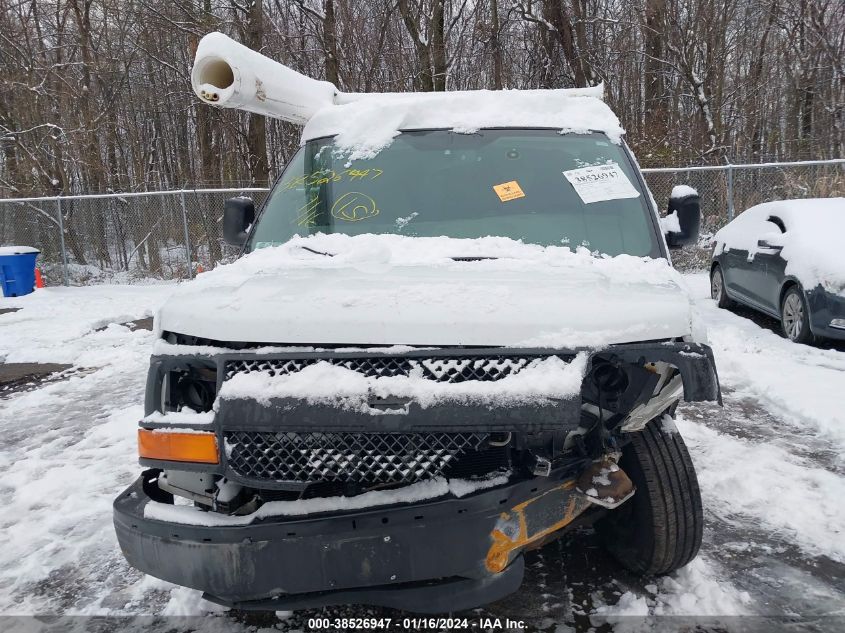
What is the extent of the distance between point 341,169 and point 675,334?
2.10m

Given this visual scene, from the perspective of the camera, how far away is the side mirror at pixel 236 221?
388 cm

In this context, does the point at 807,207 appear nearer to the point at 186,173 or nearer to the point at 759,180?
the point at 759,180

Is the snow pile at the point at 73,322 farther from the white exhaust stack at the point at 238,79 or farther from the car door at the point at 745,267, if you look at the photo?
the car door at the point at 745,267

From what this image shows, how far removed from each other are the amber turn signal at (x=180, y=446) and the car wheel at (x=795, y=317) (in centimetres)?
628

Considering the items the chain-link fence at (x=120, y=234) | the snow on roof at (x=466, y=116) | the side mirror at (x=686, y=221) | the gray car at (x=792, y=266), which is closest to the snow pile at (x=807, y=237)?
the gray car at (x=792, y=266)

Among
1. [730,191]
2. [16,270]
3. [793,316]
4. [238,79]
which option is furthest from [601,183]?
[16,270]

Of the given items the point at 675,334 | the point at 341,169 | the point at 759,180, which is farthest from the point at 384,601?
the point at 759,180

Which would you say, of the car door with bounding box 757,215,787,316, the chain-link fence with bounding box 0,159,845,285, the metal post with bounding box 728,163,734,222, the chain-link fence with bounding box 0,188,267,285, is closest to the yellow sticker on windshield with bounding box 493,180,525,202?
the car door with bounding box 757,215,787,316

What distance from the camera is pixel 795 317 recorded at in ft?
21.6

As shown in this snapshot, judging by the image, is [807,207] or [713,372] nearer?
[713,372]

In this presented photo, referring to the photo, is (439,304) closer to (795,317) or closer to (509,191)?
(509,191)

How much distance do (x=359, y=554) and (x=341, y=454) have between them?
33 centimetres

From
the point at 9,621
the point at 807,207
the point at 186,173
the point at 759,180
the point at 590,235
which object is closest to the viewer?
the point at 9,621

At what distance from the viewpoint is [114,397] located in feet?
18.4
